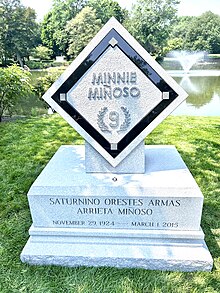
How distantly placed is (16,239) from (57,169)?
2.91ft

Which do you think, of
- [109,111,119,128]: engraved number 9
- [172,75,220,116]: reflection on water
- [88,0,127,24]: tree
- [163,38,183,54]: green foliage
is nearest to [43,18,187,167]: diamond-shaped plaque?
[109,111,119,128]: engraved number 9

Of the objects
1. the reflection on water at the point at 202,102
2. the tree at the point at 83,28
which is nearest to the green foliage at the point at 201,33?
the tree at the point at 83,28

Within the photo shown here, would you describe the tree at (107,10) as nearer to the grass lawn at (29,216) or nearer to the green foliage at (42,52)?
the green foliage at (42,52)

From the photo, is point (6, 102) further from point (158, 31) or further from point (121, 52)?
A: point (158, 31)

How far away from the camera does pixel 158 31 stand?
4422cm

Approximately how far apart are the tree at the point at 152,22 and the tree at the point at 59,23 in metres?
9.32

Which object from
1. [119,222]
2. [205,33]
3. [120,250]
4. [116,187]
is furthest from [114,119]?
[205,33]

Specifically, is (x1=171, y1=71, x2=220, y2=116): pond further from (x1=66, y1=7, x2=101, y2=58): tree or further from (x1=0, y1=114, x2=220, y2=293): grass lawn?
(x1=66, y1=7, x2=101, y2=58): tree

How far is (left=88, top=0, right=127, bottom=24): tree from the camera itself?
4634 cm

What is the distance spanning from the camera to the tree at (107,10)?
46.3 meters

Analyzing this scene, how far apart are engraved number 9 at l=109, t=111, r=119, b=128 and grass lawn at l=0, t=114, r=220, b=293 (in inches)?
52.9

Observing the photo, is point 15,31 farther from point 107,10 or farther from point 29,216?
point 29,216

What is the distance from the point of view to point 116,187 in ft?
8.99

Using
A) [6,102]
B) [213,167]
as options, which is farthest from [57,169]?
[6,102]
